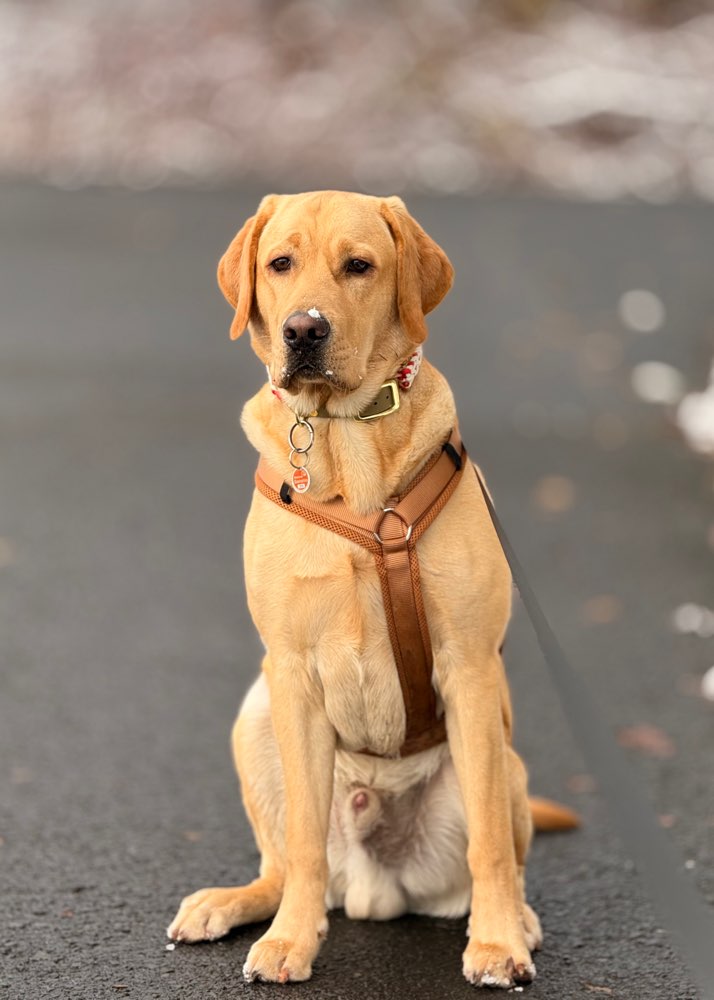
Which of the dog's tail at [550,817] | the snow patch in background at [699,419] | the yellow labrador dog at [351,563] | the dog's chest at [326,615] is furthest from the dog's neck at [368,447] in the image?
the snow patch in background at [699,419]

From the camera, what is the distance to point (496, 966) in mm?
3801

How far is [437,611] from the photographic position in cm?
379

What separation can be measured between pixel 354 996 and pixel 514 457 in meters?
6.46


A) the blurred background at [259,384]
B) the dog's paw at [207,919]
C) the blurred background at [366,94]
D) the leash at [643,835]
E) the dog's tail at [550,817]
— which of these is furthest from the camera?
the blurred background at [366,94]

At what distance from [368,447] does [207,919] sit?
4.54 feet

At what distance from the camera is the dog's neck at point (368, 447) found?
3.86 metres

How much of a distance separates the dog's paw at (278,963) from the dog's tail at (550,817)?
128cm

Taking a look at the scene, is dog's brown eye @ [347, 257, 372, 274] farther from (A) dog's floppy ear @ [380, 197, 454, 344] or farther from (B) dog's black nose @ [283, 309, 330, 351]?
(B) dog's black nose @ [283, 309, 330, 351]

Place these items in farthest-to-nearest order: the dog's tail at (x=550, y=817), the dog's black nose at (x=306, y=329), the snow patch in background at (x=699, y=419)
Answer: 1. the snow patch in background at (x=699, y=419)
2. the dog's tail at (x=550, y=817)
3. the dog's black nose at (x=306, y=329)

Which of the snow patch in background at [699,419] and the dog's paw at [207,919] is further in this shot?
the snow patch in background at [699,419]

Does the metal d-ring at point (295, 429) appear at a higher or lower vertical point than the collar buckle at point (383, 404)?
lower

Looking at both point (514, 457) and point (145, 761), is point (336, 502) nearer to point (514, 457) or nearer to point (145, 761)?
point (145, 761)

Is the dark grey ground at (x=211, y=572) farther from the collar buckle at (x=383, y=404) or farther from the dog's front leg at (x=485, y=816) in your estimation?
the collar buckle at (x=383, y=404)

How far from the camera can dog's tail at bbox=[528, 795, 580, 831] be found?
4.93m
